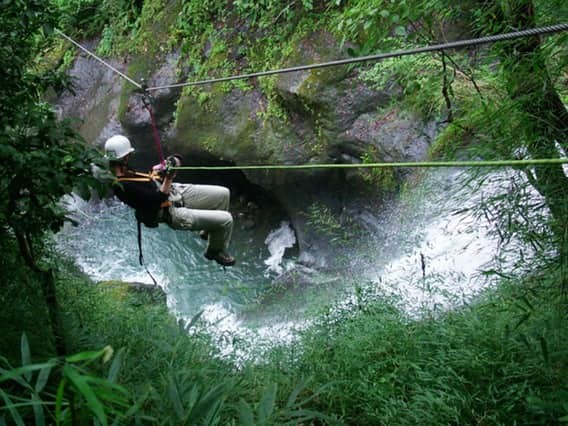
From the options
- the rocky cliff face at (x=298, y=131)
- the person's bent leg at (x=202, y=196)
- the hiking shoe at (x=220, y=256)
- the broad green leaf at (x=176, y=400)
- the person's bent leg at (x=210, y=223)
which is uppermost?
the rocky cliff face at (x=298, y=131)

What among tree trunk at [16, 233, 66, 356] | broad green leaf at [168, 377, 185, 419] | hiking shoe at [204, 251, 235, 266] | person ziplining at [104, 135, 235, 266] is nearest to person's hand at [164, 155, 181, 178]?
person ziplining at [104, 135, 235, 266]

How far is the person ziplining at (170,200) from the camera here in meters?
4.40

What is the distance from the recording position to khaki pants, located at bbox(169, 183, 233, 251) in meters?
4.84

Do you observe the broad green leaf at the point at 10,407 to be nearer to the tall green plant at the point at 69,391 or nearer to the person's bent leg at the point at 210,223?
the tall green plant at the point at 69,391

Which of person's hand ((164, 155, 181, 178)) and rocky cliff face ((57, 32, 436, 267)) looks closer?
person's hand ((164, 155, 181, 178))

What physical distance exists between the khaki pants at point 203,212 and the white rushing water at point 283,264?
2.82 ft

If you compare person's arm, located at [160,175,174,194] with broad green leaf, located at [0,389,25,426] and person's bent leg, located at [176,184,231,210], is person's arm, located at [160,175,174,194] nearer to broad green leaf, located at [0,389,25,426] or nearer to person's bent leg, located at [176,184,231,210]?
person's bent leg, located at [176,184,231,210]

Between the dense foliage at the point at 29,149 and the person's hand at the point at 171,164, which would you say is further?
the person's hand at the point at 171,164

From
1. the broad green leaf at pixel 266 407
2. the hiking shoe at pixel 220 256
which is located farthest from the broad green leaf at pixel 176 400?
the hiking shoe at pixel 220 256

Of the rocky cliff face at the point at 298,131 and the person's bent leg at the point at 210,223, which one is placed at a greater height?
the rocky cliff face at the point at 298,131

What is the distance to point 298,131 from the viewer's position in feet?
23.1

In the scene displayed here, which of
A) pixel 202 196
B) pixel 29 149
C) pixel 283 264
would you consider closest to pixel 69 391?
pixel 29 149

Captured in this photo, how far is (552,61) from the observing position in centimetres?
307

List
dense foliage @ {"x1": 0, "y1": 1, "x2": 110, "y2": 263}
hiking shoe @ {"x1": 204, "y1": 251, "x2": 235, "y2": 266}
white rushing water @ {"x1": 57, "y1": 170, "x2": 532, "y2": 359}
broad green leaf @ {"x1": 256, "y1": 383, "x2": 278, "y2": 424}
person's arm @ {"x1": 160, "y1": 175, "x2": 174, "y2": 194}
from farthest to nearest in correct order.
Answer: hiking shoe @ {"x1": 204, "y1": 251, "x2": 235, "y2": 266} → person's arm @ {"x1": 160, "y1": 175, "x2": 174, "y2": 194} → white rushing water @ {"x1": 57, "y1": 170, "x2": 532, "y2": 359} → dense foliage @ {"x1": 0, "y1": 1, "x2": 110, "y2": 263} → broad green leaf @ {"x1": 256, "y1": 383, "x2": 278, "y2": 424}
